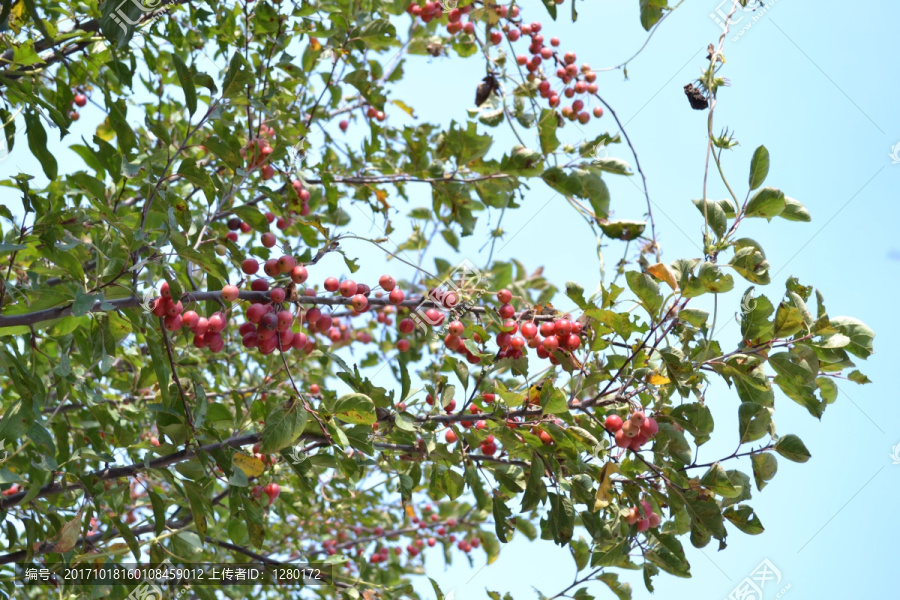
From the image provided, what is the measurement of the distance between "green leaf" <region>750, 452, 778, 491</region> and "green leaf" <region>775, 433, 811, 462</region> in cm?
5

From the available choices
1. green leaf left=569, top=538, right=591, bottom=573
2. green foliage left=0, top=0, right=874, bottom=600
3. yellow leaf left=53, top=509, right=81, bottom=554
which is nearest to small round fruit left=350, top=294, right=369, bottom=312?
green foliage left=0, top=0, right=874, bottom=600

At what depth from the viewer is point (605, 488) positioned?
226 cm

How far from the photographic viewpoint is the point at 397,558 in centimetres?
557

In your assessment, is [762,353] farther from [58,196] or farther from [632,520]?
[58,196]

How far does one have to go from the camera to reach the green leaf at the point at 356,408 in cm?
219

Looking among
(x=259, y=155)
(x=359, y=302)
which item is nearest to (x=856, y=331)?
(x=359, y=302)

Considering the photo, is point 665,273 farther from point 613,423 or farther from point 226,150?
point 226,150

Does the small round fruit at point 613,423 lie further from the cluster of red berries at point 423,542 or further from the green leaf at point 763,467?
the cluster of red berries at point 423,542

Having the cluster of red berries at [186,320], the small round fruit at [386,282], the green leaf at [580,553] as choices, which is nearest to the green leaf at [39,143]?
the cluster of red berries at [186,320]

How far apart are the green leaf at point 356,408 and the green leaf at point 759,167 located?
145 cm

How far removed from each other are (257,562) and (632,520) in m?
1.68

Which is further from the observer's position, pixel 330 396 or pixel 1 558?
pixel 1 558

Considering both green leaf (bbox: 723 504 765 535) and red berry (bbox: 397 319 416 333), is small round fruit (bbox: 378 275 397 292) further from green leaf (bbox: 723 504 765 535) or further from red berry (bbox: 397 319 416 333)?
Result: green leaf (bbox: 723 504 765 535)

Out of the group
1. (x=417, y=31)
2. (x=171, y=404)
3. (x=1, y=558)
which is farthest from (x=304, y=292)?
(x=417, y=31)
